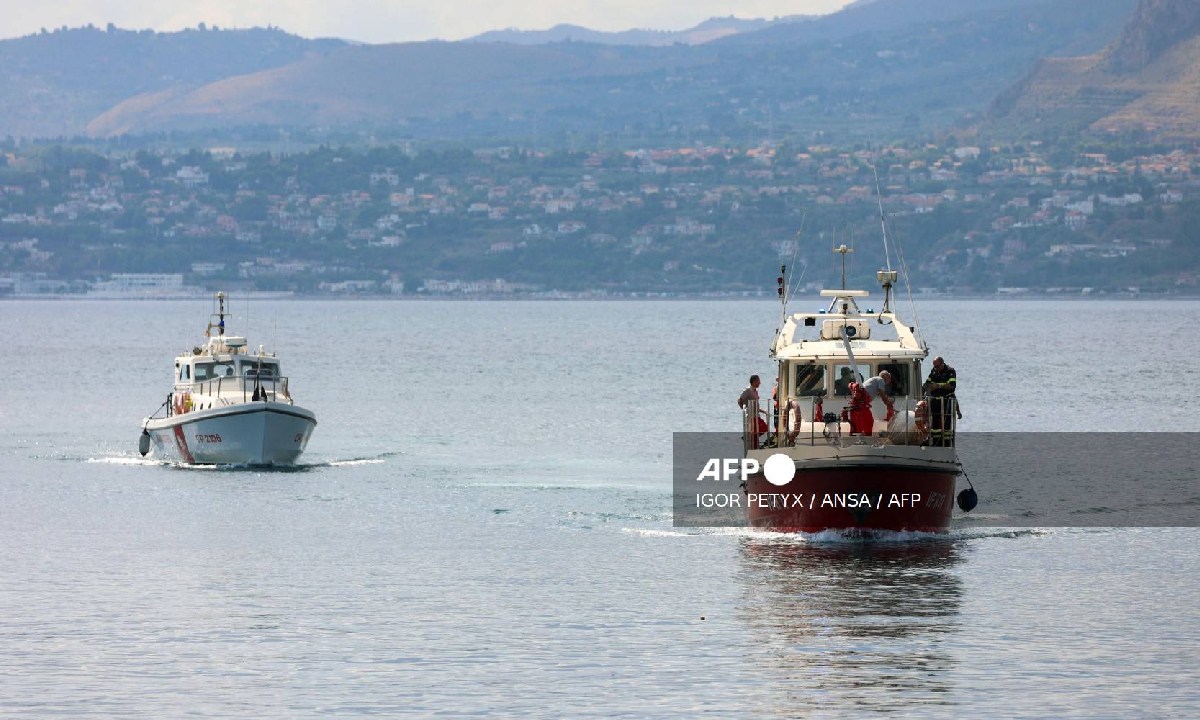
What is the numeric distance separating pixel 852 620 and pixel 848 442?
6.21 meters

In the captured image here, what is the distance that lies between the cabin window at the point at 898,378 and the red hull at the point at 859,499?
1.91m

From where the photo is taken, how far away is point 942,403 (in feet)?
131

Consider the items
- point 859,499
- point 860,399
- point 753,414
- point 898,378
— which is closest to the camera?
point 859,499

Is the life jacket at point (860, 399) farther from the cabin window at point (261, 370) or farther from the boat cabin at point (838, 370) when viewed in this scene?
the cabin window at point (261, 370)

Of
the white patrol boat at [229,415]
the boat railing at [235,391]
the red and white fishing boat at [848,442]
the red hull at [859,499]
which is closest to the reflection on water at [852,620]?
the red hull at [859,499]

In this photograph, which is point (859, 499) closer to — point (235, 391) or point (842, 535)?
point (842, 535)

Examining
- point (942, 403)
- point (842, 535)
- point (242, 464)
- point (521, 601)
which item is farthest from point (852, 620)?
point (242, 464)

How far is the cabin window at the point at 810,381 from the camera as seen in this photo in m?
40.9

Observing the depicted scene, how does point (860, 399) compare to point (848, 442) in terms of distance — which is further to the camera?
point (860, 399)

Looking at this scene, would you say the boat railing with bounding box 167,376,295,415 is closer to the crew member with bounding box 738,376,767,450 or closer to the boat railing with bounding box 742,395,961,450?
the crew member with bounding box 738,376,767,450

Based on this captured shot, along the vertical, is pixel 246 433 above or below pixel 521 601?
above

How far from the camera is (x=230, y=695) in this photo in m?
28.6

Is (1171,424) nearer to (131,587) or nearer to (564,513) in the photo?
(564,513)

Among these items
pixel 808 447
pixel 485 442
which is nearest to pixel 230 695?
pixel 808 447
